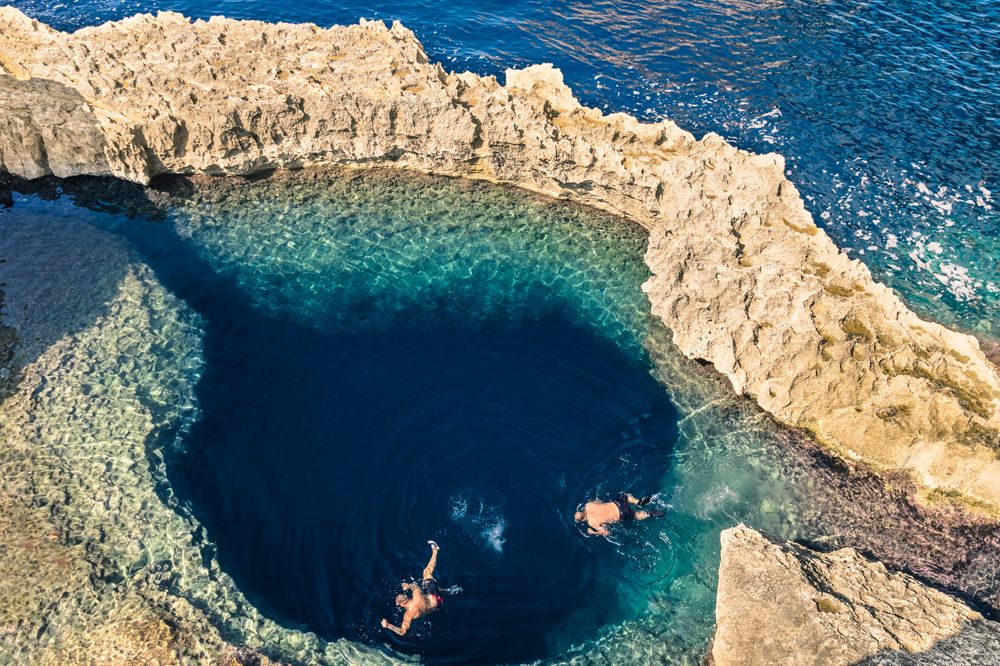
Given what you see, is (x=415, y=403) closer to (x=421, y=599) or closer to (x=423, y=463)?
(x=423, y=463)

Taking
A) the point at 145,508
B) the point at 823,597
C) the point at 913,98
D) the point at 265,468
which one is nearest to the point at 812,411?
the point at 823,597

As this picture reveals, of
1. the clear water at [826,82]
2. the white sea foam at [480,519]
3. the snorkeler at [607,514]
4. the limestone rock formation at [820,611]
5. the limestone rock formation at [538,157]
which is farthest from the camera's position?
the clear water at [826,82]

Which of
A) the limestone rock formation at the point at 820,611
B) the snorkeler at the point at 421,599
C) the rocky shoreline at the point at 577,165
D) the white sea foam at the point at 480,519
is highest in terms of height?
the rocky shoreline at the point at 577,165

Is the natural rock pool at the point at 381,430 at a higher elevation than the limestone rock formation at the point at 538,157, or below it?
below

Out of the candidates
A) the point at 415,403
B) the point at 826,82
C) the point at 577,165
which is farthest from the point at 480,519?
the point at 826,82

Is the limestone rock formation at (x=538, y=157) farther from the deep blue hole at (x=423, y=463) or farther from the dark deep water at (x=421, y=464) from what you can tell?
the dark deep water at (x=421, y=464)

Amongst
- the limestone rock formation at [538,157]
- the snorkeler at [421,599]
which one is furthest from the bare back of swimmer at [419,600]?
the limestone rock formation at [538,157]

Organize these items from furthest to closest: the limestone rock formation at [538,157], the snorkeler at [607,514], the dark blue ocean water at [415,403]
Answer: the limestone rock formation at [538,157] < the snorkeler at [607,514] < the dark blue ocean water at [415,403]
